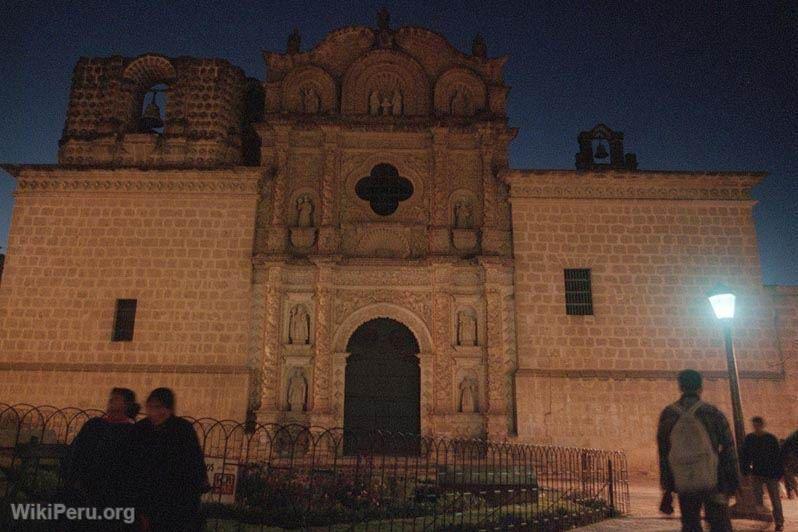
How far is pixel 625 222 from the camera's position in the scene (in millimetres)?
16672

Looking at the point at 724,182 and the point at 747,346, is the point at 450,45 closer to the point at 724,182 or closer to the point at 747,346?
the point at 724,182

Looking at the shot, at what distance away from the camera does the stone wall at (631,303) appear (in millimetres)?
15281

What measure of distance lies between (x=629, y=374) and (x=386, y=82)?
11.0 metres

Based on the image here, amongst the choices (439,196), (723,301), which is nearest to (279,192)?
(439,196)

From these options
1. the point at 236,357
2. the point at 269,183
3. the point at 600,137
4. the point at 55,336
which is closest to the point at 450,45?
the point at 600,137

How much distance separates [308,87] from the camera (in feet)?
59.3

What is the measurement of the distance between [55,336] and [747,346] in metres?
18.5

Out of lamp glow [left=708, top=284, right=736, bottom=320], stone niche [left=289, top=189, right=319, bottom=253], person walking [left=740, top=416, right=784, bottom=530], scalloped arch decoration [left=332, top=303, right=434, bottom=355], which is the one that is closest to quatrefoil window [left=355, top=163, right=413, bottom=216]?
stone niche [left=289, top=189, right=319, bottom=253]

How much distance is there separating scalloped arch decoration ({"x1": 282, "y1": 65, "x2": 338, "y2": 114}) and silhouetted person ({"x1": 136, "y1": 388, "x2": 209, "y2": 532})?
1412 cm

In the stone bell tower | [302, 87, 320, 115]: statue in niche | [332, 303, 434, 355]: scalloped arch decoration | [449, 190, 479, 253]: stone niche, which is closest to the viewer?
the stone bell tower

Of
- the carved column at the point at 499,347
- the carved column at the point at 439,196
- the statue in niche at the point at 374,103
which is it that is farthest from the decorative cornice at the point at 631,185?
the statue in niche at the point at 374,103

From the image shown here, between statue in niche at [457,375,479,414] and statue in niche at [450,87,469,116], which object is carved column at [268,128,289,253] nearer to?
statue in niche at [450,87,469,116]

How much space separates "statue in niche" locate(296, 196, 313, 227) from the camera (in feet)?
55.3

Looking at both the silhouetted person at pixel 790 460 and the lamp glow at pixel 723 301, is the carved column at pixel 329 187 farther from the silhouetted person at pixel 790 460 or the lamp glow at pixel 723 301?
the silhouetted person at pixel 790 460
